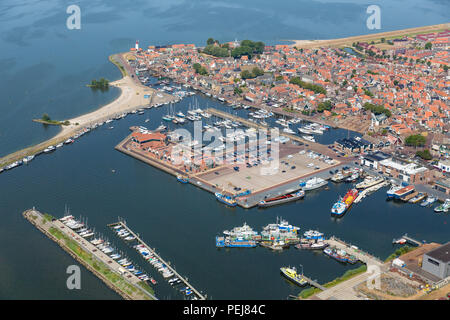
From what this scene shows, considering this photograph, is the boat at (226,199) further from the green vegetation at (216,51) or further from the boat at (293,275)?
the green vegetation at (216,51)

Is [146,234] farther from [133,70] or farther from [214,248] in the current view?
[133,70]

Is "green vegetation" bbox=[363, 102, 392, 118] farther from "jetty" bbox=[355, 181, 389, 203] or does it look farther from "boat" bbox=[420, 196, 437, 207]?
"boat" bbox=[420, 196, 437, 207]

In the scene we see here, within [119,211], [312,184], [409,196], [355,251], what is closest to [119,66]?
[119,211]

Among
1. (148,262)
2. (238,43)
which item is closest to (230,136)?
(148,262)

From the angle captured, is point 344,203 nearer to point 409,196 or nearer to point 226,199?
point 409,196

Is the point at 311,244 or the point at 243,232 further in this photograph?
the point at 243,232

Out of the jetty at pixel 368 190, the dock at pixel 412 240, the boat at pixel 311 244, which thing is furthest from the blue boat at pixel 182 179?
the dock at pixel 412 240

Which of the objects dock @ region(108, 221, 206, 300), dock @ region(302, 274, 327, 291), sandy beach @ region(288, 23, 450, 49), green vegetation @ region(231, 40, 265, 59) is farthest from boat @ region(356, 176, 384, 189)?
sandy beach @ region(288, 23, 450, 49)
